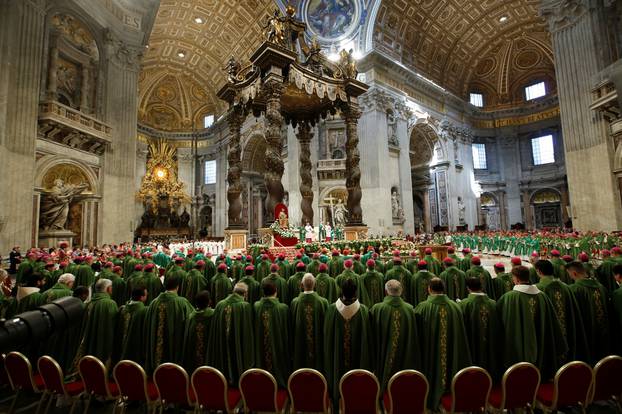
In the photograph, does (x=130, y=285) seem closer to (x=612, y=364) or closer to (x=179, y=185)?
(x=612, y=364)

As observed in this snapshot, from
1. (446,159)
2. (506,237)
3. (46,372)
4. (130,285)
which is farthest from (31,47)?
(446,159)

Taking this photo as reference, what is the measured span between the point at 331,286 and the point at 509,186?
1104 inches

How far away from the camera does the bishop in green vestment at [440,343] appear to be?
259cm

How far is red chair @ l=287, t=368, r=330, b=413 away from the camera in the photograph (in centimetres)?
220

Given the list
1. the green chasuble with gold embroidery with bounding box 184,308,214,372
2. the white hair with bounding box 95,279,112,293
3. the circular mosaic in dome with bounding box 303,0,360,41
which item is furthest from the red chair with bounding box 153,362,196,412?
the circular mosaic in dome with bounding box 303,0,360,41

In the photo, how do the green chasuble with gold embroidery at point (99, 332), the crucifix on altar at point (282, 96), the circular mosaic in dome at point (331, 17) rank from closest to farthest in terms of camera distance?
the green chasuble with gold embroidery at point (99, 332) → the crucifix on altar at point (282, 96) → the circular mosaic in dome at point (331, 17)

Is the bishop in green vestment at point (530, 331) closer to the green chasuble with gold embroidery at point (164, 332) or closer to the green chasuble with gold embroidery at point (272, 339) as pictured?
the green chasuble with gold embroidery at point (272, 339)

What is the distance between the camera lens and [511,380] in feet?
7.15

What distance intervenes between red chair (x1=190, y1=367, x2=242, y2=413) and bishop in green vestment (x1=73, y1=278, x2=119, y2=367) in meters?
1.43

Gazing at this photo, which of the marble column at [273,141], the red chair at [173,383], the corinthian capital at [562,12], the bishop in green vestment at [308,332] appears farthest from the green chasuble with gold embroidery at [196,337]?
the corinthian capital at [562,12]

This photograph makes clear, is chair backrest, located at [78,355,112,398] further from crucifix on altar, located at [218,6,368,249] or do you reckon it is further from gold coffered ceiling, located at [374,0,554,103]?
gold coffered ceiling, located at [374,0,554,103]

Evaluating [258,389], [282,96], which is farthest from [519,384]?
[282,96]

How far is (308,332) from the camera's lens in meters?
3.13

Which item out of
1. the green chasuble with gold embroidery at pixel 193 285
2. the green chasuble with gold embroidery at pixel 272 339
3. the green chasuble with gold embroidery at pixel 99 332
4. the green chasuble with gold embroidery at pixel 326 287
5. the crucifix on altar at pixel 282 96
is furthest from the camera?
the crucifix on altar at pixel 282 96
